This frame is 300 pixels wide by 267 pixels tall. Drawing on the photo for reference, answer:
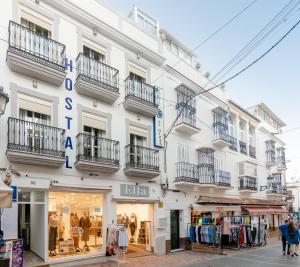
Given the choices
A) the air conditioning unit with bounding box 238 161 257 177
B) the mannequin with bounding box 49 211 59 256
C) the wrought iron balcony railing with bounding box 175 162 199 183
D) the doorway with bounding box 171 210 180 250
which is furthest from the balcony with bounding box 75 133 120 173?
the air conditioning unit with bounding box 238 161 257 177

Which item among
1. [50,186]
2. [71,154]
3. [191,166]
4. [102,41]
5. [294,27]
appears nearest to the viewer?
[294,27]

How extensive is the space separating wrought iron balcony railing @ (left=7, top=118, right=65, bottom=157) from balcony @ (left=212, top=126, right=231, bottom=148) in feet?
39.5

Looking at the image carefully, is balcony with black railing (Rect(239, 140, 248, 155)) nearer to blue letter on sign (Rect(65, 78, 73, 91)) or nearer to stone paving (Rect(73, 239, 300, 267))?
stone paving (Rect(73, 239, 300, 267))

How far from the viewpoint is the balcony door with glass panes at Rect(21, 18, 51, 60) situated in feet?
41.9

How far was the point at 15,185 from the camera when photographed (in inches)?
466

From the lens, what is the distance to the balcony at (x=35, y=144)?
460 inches

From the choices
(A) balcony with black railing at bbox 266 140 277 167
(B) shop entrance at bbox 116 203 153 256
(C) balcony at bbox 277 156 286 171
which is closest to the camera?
(B) shop entrance at bbox 116 203 153 256

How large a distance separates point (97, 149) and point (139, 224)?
204 inches

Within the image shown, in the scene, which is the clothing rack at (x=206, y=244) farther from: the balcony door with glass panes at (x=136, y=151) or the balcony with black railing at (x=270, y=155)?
the balcony with black railing at (x=270, y=155)

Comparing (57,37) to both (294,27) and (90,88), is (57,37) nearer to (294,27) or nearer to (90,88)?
(90,88)

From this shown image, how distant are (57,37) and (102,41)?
8.07 feet

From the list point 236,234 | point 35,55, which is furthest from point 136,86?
point 236,234

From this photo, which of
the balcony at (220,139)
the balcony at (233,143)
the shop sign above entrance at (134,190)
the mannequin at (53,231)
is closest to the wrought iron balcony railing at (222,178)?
the balcony at (220,139)

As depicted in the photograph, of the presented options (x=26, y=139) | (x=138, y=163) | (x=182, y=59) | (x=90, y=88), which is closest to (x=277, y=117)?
(x=182, y=59)
